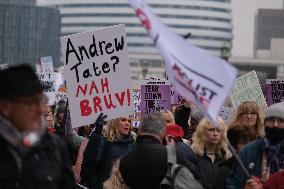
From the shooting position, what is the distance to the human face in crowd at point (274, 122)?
6012mm

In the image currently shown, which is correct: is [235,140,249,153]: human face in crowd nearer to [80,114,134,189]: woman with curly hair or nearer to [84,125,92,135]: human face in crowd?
[80,114,134,189]: woman with curly hair

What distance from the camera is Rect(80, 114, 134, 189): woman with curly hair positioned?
7648 millimetres

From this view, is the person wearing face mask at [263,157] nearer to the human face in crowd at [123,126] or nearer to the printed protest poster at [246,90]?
the human face in crowd at [123,126]

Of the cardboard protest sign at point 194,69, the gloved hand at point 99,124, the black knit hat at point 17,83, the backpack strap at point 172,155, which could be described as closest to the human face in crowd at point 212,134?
the gloved hand at point 99,124

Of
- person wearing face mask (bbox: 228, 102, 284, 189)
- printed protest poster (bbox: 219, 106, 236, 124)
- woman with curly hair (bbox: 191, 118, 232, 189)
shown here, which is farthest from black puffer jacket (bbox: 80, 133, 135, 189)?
printed protest poster (bbox: 219, 106, 236, 124)

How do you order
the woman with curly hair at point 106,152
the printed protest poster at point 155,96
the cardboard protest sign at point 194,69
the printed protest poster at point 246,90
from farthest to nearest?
the printed protest poster at point 246,90, the printed protest poster at point 155,96, the woman with curly hair at point 106,152, the cardboard protest sign at point 194,69

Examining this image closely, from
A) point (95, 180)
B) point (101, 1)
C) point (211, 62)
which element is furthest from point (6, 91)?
point (101, 1)

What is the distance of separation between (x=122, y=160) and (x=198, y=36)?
15330cm

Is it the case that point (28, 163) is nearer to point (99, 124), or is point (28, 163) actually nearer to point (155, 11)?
point (99, 124)

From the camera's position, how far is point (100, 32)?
Result: 8.33m

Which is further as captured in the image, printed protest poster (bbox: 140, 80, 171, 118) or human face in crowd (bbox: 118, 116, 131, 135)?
printed protest poster (bbox: 140, 80, 171, 118)

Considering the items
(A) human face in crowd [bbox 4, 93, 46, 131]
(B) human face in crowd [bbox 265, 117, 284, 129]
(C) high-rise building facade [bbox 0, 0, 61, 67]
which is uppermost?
(A) human face in crowd [bbox 4, 93, 46, 131]

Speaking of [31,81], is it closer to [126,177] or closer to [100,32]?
[126,177]

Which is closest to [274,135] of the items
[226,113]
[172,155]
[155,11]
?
[172,155]
